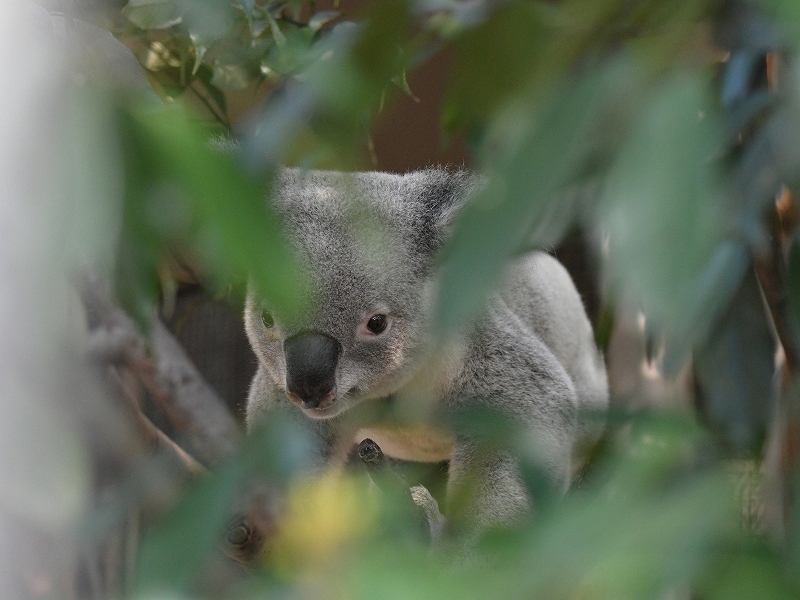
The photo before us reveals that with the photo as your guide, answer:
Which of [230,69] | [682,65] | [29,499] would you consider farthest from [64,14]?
[230,69]

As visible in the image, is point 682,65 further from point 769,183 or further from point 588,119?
point 769,183

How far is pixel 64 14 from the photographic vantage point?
2.60 ft

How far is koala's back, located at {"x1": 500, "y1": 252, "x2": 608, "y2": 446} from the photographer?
2201 millimetres

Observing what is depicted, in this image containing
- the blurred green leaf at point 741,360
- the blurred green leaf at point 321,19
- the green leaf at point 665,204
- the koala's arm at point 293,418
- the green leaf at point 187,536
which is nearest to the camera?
the green leaf at point 665,204

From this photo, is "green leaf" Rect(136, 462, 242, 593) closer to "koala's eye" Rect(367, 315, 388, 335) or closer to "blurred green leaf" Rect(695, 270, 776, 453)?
"koala's eye" Rect(367, 315, 388, 335)

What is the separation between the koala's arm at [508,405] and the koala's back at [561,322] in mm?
245

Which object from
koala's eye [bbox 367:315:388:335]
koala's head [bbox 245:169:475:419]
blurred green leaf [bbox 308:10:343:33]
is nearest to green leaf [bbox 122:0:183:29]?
blurred green leaf [bbox 308:10:343:33]

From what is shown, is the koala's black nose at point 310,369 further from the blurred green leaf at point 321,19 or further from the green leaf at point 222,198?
the blurred green leaf at point 321,19

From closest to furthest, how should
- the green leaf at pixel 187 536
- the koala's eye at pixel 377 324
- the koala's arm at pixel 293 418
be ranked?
the green leaf at pixel 187 536
the koala's eye at pixel 377 324
the koala's arm at pixel 293 418

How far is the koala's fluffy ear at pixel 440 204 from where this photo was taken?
1547 millimetres

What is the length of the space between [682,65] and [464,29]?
16 centimetres

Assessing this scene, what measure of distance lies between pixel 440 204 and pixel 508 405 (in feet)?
1.32

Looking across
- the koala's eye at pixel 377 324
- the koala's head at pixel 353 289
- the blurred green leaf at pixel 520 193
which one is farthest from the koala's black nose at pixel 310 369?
the blurred green leaf at pixel 520 193

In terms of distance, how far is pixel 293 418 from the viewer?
1655 mm
